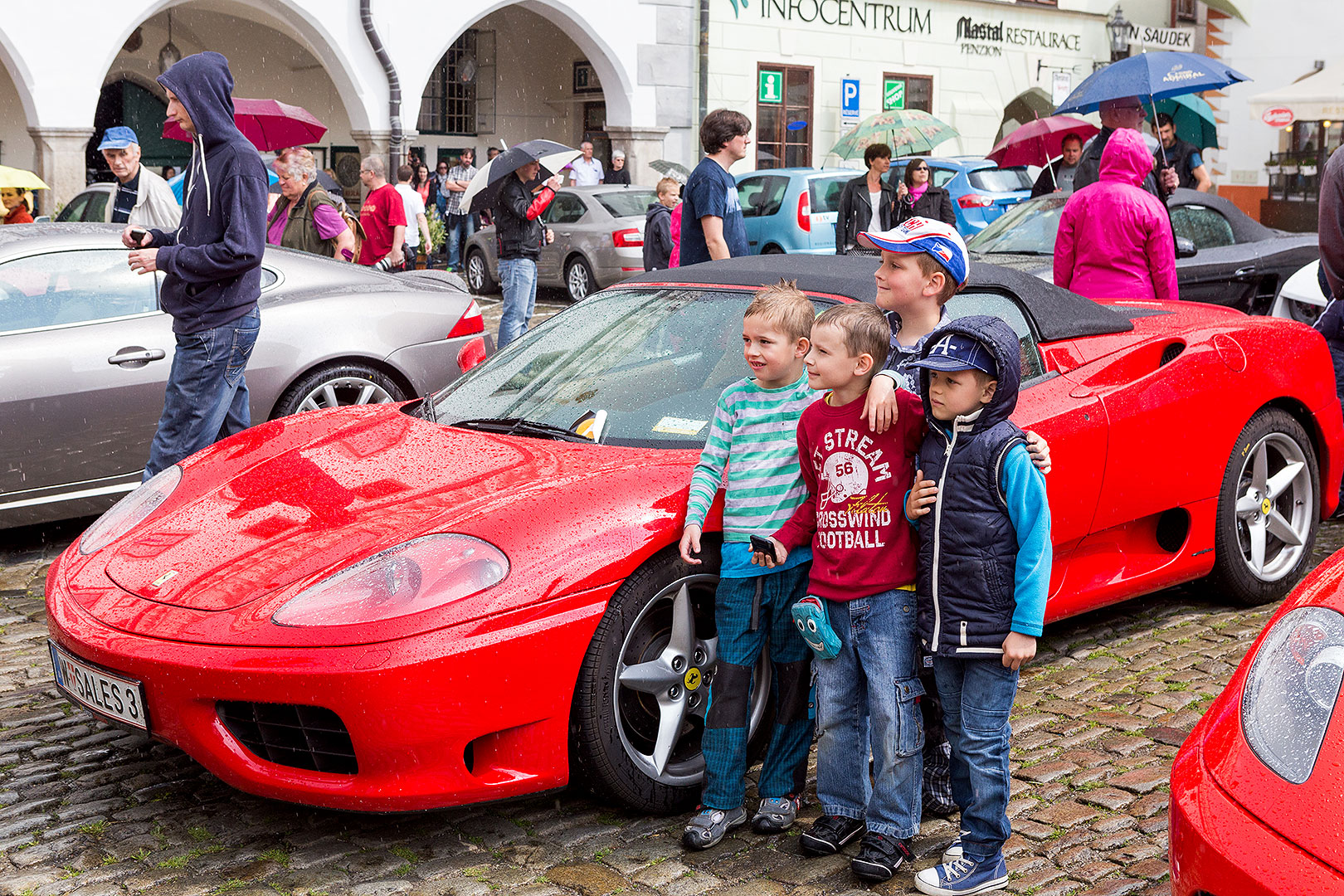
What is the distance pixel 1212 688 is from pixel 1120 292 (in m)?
2.26

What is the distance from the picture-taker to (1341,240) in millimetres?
5715

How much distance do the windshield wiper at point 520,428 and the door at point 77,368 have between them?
7.88ft

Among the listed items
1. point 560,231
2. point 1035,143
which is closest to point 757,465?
point 1035,143

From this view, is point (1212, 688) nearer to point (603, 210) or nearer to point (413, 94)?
point (603, 210)

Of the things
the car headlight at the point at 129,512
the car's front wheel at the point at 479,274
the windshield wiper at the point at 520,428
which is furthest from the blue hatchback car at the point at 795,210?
the car headlight at the point at 129,512

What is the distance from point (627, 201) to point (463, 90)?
9.65 metres

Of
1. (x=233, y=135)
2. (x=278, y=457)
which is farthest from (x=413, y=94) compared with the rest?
(x=278, y=457)

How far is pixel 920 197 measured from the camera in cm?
1173

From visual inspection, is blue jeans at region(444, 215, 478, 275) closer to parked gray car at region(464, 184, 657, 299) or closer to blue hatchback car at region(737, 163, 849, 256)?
parked gray car at region(464, 184, 657, 299)

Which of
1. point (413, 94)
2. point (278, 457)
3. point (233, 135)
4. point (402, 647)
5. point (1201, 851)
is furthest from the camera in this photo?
point (413, 94)

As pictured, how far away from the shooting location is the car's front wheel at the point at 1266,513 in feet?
15.7

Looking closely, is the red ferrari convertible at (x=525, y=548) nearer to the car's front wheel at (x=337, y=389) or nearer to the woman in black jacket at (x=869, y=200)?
the car's front wheel at (x=337, y=389)

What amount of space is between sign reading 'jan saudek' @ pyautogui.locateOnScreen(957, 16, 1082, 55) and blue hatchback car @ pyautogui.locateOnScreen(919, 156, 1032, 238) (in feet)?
31.6

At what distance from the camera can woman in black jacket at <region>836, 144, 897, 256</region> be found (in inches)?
456
